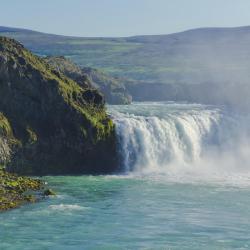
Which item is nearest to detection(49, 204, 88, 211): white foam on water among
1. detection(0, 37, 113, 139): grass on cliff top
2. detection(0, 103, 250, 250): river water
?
detection(0, 103, 250, 250): river water

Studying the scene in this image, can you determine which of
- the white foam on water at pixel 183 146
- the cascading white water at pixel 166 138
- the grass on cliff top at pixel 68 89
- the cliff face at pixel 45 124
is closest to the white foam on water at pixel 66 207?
the cliff face at pixel 45 124

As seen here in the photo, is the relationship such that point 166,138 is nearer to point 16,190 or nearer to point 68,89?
point 68,89

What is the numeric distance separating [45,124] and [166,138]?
20318 mm

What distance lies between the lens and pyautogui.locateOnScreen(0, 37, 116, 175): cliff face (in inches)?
3162

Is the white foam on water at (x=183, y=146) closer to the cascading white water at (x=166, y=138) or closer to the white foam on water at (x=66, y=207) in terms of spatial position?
the cascading white water at (x=166, y=138)

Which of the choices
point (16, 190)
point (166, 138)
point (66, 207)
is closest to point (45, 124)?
point (16, 190)

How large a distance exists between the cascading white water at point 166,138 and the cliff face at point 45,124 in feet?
13.3

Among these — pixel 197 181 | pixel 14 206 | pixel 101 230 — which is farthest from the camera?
pixel 197 181

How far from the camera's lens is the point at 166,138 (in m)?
94.4

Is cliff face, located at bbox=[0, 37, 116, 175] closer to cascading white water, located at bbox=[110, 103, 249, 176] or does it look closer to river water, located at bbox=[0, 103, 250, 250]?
river water, located at bbox=[0, 103, 250, 250]

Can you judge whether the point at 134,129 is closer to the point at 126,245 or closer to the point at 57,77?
the point at 57,77

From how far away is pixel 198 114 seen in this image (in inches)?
4144

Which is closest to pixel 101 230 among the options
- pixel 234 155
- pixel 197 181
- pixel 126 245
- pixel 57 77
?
pixel 126 245

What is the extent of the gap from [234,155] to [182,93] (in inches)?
2841
